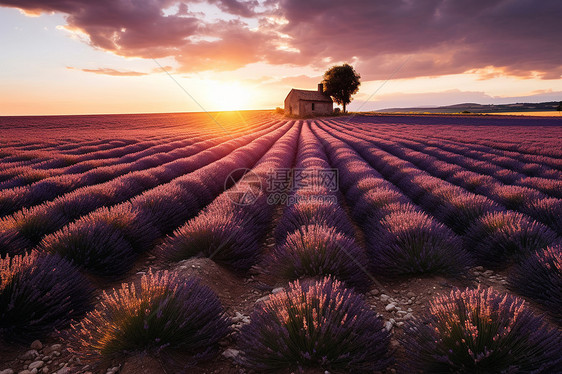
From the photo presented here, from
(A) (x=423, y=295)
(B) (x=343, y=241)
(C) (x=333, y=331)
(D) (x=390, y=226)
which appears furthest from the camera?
(D) (x=390, y=226)

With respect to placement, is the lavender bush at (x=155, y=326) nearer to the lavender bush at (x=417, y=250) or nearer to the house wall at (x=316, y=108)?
the lavender bush at (x=417, y=250)

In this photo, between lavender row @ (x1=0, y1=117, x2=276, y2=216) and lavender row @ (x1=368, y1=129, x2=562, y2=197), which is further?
lavender row @ (x1=368, y1=129, x2=562, y2=197)

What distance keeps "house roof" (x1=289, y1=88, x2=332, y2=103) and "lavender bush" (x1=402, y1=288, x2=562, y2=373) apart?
53.7 meters

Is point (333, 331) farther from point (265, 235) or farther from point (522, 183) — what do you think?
point (522, 183)

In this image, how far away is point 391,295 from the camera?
2.55m

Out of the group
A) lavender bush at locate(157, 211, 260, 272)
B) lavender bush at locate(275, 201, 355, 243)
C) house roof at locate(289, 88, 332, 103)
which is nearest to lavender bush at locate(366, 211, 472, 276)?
lavender bush at locate(275, 201, 355, 243)

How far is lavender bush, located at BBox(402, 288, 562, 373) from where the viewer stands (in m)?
1.41

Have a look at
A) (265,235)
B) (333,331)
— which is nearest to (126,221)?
(265,235)

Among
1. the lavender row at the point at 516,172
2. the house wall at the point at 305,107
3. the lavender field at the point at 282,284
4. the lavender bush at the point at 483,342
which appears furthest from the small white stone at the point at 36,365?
the house wall at the point at 305,107

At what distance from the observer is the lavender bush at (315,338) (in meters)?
1.51

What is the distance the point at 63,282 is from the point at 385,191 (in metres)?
4.03

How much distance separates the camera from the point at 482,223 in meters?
3.41

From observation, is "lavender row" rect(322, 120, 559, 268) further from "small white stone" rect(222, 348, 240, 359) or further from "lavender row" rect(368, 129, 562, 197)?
"small white stone" rect(222, 348, 240, 359)

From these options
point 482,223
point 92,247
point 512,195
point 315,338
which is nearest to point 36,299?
point 92,247
